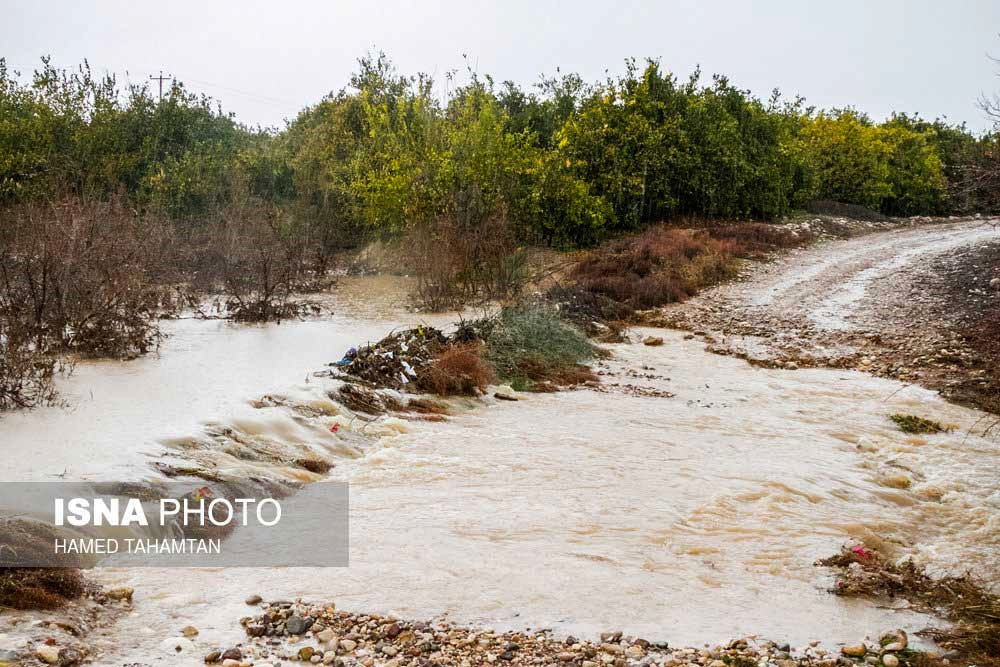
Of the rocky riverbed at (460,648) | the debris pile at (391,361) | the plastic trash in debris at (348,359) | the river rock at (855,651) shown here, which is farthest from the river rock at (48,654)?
the plastic trash in debris at (348,359)

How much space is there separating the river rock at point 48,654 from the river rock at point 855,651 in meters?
4.24

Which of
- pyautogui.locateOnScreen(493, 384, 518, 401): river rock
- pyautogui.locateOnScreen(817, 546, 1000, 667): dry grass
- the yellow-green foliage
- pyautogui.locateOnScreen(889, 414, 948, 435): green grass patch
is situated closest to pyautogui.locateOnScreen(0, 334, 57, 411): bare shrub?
pyautogui.locateOnScreen(493, 384, 518, 401): river rock

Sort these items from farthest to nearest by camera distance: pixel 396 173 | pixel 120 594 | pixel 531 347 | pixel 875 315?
1. pixel 396 173
2. pixel 875 315
3. pixel 531 347
4. pixel 120 594

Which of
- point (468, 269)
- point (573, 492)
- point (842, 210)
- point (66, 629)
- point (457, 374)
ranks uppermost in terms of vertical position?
point (842, 210)

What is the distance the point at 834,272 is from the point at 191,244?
56.8ft

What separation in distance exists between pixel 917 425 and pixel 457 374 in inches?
229

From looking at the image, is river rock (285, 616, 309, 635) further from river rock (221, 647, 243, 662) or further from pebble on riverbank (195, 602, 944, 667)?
river rock (221, 647, 243, 662)

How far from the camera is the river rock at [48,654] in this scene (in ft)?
13.9

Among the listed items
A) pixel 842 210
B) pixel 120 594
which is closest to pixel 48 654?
pixel 120 594

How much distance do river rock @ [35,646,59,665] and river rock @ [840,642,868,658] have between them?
4.24 metres

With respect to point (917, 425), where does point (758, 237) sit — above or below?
above

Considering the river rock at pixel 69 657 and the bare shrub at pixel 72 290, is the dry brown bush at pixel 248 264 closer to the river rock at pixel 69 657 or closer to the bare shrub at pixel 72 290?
the bare shrub at pixel 72 290

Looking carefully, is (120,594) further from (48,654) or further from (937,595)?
(937,595)

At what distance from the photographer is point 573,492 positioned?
7730mm
